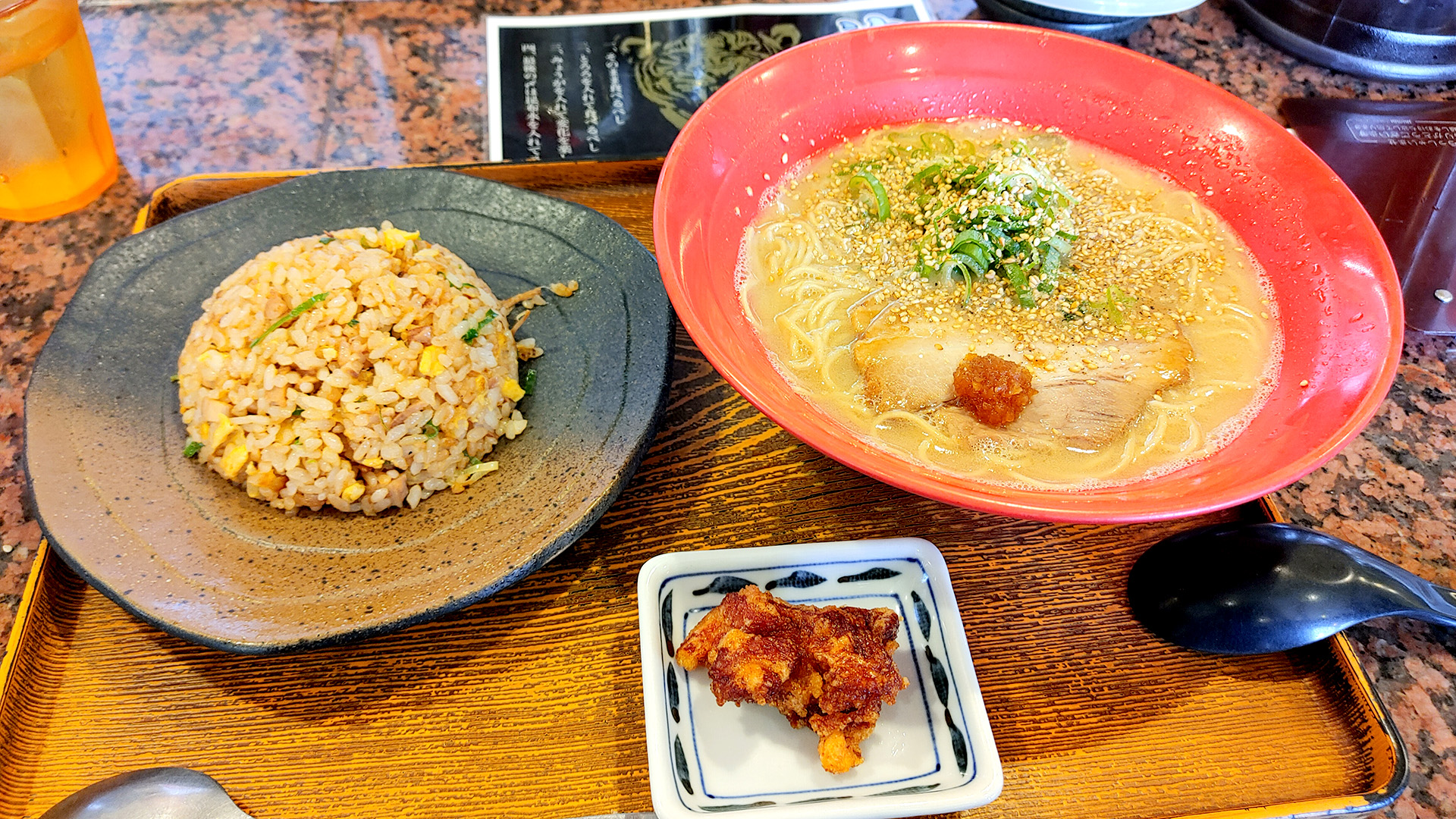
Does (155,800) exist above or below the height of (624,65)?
below

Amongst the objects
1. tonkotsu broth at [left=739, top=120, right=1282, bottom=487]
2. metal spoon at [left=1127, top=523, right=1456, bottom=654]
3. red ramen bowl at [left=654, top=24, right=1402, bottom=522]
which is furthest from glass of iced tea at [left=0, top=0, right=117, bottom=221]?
metal spoon at [left=1127, top=523, right=1456, bottom=654]

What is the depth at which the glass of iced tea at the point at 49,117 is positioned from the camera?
2086 mm

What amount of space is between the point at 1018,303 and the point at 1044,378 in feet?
0.77

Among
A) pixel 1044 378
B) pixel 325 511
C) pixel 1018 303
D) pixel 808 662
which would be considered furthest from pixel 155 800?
pixel 1018 303

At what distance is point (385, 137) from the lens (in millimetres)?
2779

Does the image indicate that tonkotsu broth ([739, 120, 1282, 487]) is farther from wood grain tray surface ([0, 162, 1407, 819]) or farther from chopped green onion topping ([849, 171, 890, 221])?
wood grain tray surface ([0, 162, 1407, 819])

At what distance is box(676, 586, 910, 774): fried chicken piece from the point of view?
141 cm

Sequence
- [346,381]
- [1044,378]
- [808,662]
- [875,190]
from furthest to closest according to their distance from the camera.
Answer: [875,190] < [346,381] < [1044,378] < [808,662]

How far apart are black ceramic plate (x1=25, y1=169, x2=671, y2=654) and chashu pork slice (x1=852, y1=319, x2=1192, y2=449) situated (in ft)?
1.60

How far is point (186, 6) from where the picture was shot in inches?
127

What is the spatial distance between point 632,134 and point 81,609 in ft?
6.47

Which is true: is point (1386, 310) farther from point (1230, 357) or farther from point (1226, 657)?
point (1226, 657)

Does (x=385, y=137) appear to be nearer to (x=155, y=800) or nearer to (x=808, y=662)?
(x=155, y=800)

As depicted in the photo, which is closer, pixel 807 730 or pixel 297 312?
pixel 807 730
